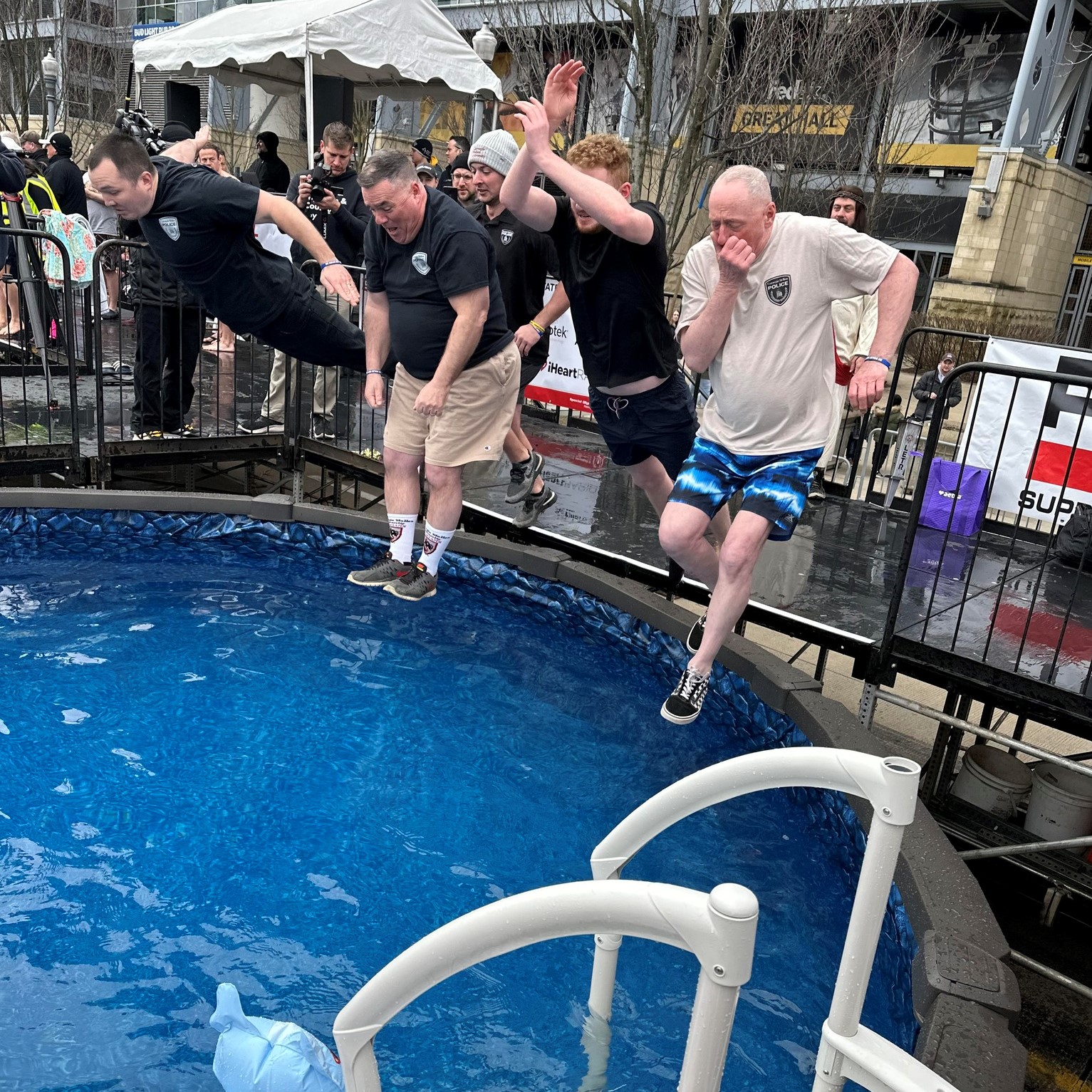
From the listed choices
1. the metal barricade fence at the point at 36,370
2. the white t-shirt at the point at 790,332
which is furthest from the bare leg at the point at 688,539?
the metal barricade fence at the point at 36,370

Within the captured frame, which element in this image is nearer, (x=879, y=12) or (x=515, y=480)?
(x=515, y=480)

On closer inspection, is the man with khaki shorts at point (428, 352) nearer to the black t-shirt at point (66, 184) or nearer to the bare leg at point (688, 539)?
the bare leg at point (688, 539)

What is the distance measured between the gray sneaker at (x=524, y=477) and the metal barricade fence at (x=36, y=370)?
2.57m

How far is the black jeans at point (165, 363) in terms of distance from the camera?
6.67 m

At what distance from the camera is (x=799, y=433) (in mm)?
3484

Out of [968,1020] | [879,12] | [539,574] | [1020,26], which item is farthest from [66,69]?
[968,1020]

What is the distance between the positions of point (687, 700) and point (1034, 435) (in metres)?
3.21

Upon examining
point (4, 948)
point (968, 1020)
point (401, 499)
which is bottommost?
point (4, 948)

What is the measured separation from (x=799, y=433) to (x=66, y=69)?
23.3 m

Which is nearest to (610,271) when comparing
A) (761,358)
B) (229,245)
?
(761,358)

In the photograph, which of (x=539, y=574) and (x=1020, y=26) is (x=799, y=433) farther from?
(x=1020, y=26)

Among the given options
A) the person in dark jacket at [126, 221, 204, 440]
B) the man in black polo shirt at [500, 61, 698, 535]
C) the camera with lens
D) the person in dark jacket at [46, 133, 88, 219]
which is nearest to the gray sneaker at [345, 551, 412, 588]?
the man in black polo shirt at [500, 61, 698, 535]

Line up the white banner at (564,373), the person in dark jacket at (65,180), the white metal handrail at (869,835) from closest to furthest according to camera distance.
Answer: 1. the white metal handrail at (869,835)
2. the white banner at (564,373)
3. the person in dark jacket at (65,180)

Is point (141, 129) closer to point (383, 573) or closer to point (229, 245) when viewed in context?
point (229, 245)
